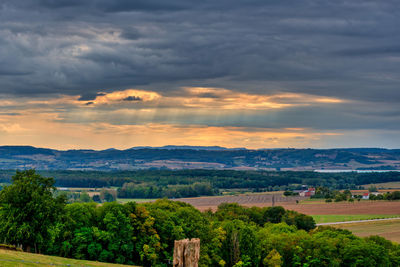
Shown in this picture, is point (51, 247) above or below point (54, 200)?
below

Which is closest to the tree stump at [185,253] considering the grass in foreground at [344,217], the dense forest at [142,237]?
the dense forest at [142,237]

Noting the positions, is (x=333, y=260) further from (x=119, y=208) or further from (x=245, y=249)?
(x=119, y=208)

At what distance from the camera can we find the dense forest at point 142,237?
243 feet

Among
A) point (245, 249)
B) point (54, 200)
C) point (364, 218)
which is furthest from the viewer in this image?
point (364, 218)

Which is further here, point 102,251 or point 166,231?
point 166,231

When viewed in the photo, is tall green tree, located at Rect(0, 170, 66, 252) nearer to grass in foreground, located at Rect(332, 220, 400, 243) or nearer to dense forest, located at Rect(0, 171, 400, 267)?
dense forest, located at Rect(0, 171, 400, 267)

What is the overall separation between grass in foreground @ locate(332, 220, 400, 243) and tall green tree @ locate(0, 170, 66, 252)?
3566 inches

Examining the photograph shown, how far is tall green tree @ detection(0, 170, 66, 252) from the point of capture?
7200 centimetres

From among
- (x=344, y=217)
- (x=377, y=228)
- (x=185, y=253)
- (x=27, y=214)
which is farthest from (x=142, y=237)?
(x=344, y=217)

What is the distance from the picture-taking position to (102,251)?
83375 mm

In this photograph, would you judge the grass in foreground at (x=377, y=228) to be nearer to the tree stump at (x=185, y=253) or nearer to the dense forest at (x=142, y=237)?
the dense forest at (x=142, y=237)

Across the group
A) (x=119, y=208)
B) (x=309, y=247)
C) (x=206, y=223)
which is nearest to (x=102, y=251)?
(x=119, y=208)

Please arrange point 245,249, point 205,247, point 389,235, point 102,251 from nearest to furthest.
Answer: point 102,251 → point 205,247 → point 245,249 → point 389,235

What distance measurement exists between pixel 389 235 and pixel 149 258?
81.0 meters
